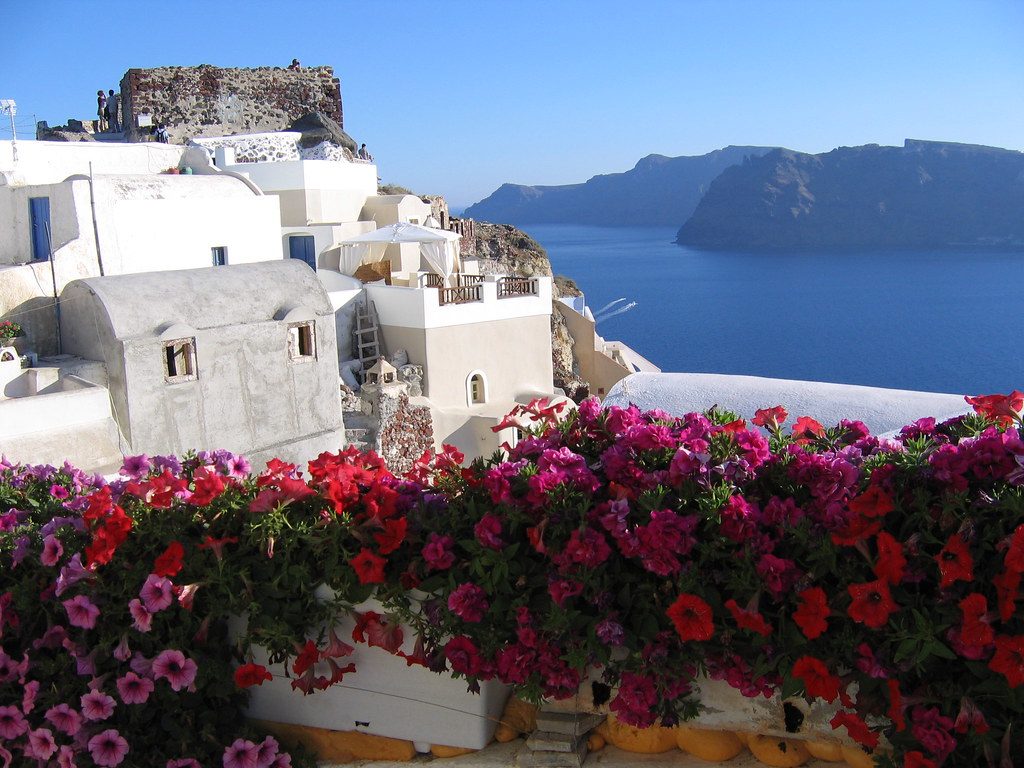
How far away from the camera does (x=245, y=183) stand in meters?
17.9

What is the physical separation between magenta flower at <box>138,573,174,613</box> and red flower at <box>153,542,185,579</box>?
0.09ft

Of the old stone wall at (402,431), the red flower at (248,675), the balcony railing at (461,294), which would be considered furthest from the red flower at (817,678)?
the balcony railing at (461,294)

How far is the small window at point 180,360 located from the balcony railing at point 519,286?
1113 centimetres

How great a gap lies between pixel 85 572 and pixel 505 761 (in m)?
1.64

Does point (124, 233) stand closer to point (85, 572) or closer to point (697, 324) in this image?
point (85, 572)

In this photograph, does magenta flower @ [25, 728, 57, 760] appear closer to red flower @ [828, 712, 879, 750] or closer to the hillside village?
red flower @ [828, 712, 879, 750]

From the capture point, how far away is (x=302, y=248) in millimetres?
24406

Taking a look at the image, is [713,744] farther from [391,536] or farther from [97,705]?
[97,705]

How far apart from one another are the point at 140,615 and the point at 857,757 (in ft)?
8.06

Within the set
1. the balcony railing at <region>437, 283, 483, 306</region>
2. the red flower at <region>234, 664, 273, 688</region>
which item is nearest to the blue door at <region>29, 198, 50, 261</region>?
the balcony railing at <region>437, 283, 483, 306</region>

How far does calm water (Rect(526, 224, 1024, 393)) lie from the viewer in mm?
65500

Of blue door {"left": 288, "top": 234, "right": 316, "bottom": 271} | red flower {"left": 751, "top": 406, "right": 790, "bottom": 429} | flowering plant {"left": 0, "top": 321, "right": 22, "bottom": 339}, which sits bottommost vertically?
flowering plant {"left": 0, "top": 321, "right": 22, "bottom": 339}

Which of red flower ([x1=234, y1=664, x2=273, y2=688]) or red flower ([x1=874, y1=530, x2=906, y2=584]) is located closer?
red flower ([x1=874, y1=530, x2=906, y2=584])

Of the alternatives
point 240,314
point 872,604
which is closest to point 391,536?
point 872,604
